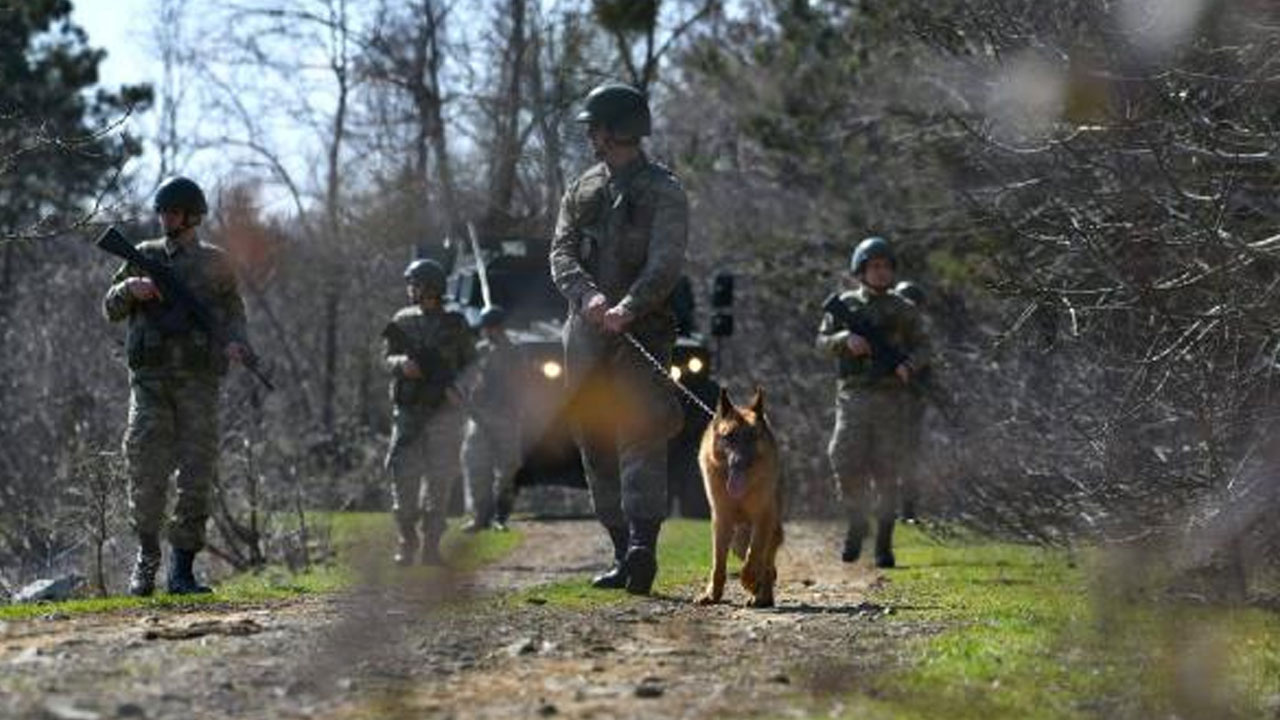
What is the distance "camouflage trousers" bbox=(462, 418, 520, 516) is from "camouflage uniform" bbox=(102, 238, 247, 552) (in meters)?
8.88

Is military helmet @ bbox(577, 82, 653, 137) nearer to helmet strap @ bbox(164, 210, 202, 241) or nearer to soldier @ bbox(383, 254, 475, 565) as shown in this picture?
helmet strap @ bbox(164, 210, 202, 241)

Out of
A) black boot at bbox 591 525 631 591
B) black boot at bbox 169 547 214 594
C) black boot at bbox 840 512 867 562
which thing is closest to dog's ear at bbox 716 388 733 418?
black boot at bbox 591 525 631 591

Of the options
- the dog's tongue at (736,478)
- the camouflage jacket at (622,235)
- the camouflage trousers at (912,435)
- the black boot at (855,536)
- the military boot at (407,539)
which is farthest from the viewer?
the military boot at (407,539)

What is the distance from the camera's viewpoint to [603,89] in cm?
1205

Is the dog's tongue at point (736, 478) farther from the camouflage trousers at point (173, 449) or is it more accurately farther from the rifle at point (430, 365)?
the rifle at point (430, 365)

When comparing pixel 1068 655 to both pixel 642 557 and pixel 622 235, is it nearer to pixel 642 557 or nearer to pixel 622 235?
pixel 642 557

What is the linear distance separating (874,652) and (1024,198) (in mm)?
8918

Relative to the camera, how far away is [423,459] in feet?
55.8

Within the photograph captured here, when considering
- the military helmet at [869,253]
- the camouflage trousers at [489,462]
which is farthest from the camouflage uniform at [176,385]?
the camouflage trousers at [489,462]

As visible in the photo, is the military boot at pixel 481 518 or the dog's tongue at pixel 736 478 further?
the military boot at pixel 481 518

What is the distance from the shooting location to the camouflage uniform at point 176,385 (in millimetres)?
12680

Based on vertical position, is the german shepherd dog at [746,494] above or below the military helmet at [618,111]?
below

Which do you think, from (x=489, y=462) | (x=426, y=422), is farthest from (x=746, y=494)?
(x=489, y=462)

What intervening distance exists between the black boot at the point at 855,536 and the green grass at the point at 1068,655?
2.01 meters
